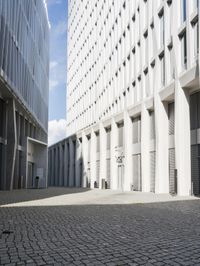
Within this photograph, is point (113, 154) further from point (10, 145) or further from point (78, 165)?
point (78, 165)

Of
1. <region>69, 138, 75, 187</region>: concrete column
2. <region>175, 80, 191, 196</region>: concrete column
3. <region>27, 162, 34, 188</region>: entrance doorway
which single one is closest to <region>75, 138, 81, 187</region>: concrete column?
<region>69, 138, 75, 187</region>: concrete column

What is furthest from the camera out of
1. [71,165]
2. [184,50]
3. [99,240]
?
[71,165]

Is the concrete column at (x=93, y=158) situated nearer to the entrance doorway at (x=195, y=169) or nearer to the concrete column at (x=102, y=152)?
the concrete column at (x=102, y=152)

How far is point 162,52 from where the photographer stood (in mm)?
27562

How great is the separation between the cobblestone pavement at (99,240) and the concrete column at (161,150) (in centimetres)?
1603

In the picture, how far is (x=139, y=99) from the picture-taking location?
3338 cm

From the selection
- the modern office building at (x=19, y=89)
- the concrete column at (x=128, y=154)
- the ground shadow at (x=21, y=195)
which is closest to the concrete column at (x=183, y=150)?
the ground shadow at (x=21, y=195)

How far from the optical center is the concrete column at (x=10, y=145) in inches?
1196

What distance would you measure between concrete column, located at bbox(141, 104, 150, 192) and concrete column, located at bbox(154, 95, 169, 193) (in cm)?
292

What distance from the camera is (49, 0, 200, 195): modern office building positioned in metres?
22.9

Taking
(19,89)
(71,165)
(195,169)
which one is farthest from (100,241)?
(71,165)

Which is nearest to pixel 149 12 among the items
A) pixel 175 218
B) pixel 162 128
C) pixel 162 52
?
pixel 162 52

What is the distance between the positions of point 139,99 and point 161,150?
796 cm

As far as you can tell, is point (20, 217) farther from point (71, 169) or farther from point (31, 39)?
point (71, 169)
